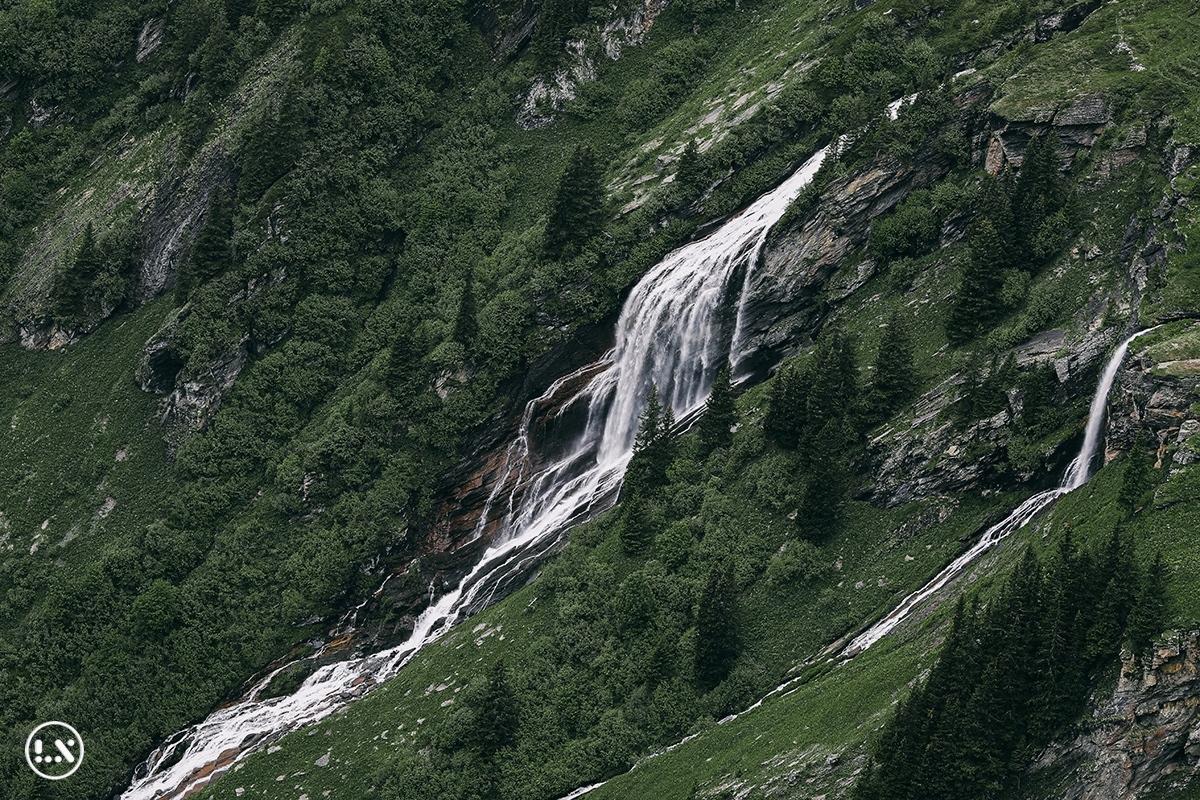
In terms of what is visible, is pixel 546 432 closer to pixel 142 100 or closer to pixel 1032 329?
pixel 1032 329

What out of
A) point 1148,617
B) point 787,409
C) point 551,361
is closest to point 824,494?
point 787,409

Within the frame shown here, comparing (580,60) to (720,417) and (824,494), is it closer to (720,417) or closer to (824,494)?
(720,417)

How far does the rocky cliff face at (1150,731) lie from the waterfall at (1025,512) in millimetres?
19512

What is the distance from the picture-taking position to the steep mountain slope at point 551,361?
323ft

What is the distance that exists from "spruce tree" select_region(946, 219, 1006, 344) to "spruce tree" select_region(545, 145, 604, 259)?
32.9 meters

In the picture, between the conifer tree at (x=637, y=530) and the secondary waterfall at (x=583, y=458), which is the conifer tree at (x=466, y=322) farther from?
→ the conifer tree at (x=637, y=530)

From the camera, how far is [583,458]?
124 metres

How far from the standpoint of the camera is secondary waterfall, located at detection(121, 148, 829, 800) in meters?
117

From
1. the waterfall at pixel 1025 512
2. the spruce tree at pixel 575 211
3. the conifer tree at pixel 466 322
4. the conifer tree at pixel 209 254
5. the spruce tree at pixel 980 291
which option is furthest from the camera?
the conifer tree at pixel 209 254

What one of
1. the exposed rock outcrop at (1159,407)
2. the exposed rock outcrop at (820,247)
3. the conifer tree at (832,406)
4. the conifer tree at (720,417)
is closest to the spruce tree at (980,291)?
the conifer tree at (832,406)

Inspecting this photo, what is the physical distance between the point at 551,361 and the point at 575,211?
1162 cm

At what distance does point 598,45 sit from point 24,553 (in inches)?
2396

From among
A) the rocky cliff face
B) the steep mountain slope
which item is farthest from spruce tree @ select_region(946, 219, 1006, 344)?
the rocky cliff face

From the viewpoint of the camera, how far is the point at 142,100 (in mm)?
167375
